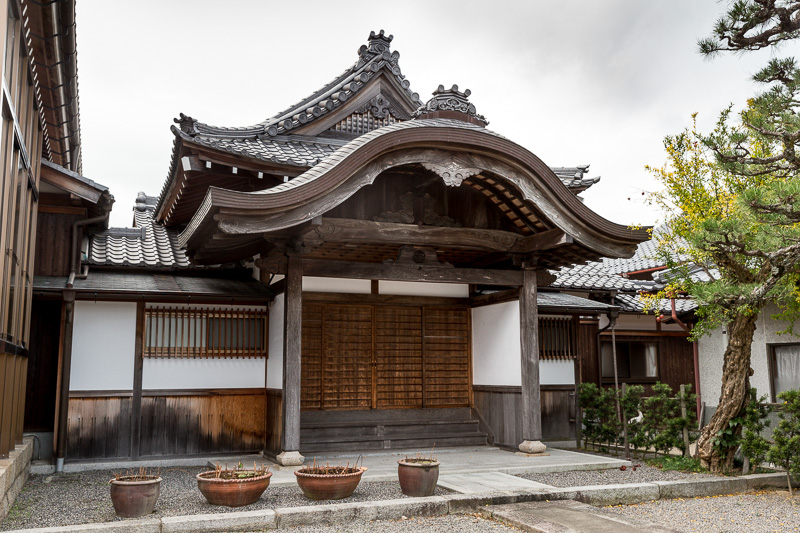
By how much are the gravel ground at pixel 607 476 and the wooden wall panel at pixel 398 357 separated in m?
3.13

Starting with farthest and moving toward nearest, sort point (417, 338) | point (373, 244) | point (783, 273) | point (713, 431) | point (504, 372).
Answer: point (417, 338)
point (504, 372)
point (373, 244)
point (713, 431)
point (783, 273)

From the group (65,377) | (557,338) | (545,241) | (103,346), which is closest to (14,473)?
(65,377)

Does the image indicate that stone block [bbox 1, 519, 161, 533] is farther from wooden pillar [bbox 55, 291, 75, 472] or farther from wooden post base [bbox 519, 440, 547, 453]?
wooden post base [bbox 519, 440, 547, 453]

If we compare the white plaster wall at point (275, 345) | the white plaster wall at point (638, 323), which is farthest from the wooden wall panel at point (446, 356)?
the white plaster wall at point (638, 323)

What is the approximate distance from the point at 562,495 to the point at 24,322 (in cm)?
701

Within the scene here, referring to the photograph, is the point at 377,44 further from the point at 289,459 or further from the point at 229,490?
the point at 229,490

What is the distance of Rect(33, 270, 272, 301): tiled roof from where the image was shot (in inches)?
388

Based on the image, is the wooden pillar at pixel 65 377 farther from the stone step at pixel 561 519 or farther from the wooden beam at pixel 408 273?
the stone step at pixel 561 519

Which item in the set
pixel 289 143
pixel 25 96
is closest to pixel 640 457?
pixel 289 143

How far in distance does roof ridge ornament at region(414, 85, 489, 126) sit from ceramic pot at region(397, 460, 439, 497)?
5.14m

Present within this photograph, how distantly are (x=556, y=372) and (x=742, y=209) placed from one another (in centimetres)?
612

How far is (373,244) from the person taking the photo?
10477 mm

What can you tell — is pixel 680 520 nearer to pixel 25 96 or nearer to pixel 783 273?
pixel 783 273

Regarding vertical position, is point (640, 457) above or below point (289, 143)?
below
